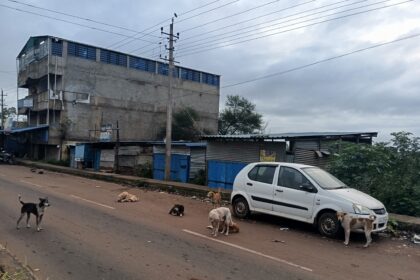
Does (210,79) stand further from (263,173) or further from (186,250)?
(186,250)

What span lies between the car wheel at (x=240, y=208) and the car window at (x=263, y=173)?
72cm

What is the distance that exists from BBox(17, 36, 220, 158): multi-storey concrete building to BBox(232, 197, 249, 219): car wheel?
114 ft

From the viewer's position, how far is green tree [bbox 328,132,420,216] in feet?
42.0

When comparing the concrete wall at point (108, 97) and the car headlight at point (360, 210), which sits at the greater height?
the concrete wall at point (108, 97)

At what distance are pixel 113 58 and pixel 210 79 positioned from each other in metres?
17.3

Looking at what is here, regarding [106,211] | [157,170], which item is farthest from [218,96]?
[106,211]

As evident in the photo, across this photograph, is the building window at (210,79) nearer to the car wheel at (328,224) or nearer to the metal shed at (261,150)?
the metal shed at (261,150)

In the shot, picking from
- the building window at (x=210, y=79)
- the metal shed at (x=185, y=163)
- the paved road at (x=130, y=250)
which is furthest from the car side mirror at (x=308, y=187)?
the building window at (x=210, y=79)

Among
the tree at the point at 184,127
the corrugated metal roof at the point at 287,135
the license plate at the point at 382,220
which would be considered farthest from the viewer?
the tree at the point at 184,127

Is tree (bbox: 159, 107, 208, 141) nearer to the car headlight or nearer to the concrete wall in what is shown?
the concrete wall

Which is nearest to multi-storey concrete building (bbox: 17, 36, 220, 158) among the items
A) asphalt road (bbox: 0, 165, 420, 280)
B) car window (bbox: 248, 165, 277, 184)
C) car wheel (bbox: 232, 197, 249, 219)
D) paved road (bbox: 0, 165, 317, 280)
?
car wheel (bbox: 232, 197, 249, 219)

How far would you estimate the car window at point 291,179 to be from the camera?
34.3 feet

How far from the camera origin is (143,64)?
185ft

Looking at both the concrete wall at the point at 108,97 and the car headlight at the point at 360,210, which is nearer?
the car headlight at the point at 360,210
